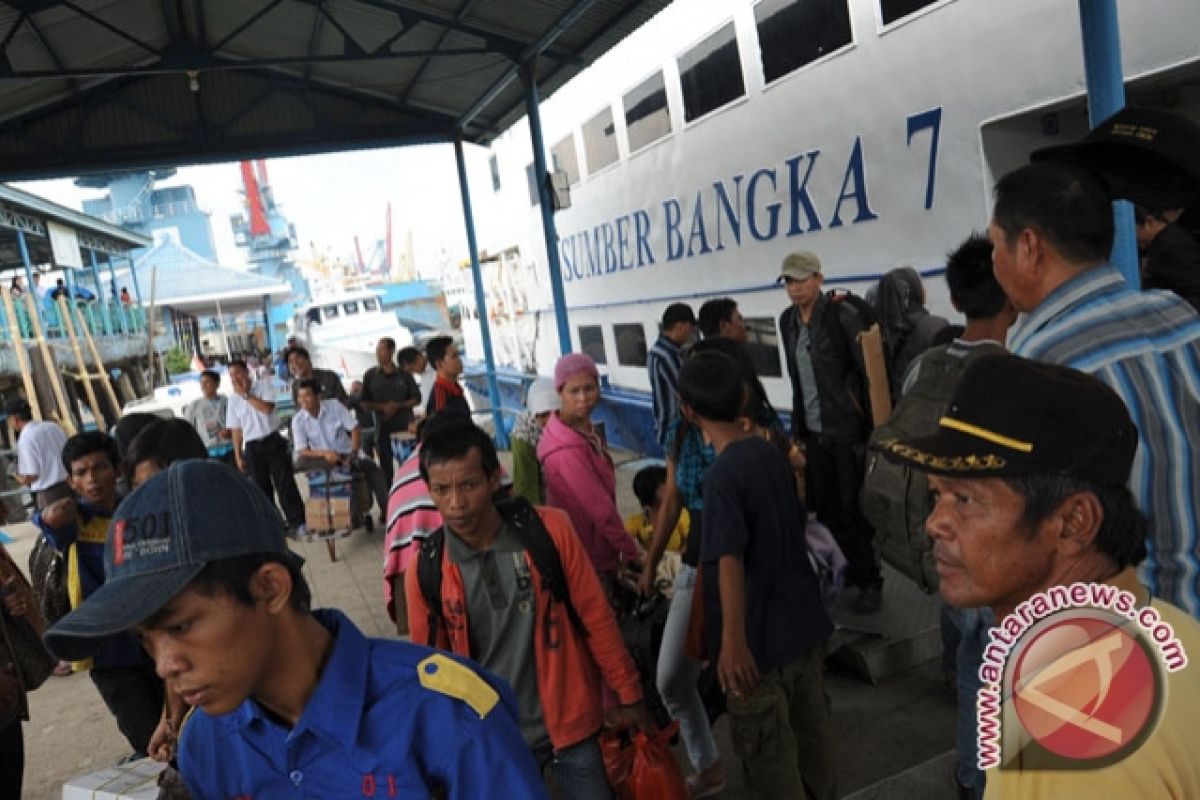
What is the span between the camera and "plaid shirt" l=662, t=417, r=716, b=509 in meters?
3.20

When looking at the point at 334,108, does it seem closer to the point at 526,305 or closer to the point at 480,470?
the point at 526,305

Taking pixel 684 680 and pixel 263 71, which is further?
pixel 263 71

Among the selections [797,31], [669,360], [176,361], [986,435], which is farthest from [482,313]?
[176,361]

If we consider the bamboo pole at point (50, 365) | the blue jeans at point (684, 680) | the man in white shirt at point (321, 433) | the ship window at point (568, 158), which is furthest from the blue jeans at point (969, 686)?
the bamboo pole at point (50, 365)

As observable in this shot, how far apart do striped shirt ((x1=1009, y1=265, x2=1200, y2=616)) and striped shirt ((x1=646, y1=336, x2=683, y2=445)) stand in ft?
11.0

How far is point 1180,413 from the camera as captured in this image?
5.21 ft

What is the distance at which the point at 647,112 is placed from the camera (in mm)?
9844

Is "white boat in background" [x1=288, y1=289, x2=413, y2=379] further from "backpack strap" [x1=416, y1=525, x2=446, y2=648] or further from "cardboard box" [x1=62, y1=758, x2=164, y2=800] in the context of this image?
"cardboard box" [x1=62, y1=758, x2=164, y2=800]

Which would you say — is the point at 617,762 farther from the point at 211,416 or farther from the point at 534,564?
the point at 211,416

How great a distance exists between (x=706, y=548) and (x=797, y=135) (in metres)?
5.64

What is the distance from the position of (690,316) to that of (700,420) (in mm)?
2754

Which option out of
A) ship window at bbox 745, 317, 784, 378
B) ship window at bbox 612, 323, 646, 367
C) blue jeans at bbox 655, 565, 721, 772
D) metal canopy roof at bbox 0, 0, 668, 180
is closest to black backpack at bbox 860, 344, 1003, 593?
blue jeans at bbox 655, 565, 721, 772

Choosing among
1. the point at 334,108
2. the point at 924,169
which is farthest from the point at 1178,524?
the point at 334,108

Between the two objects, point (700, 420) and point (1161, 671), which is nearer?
point (1161, 671)
